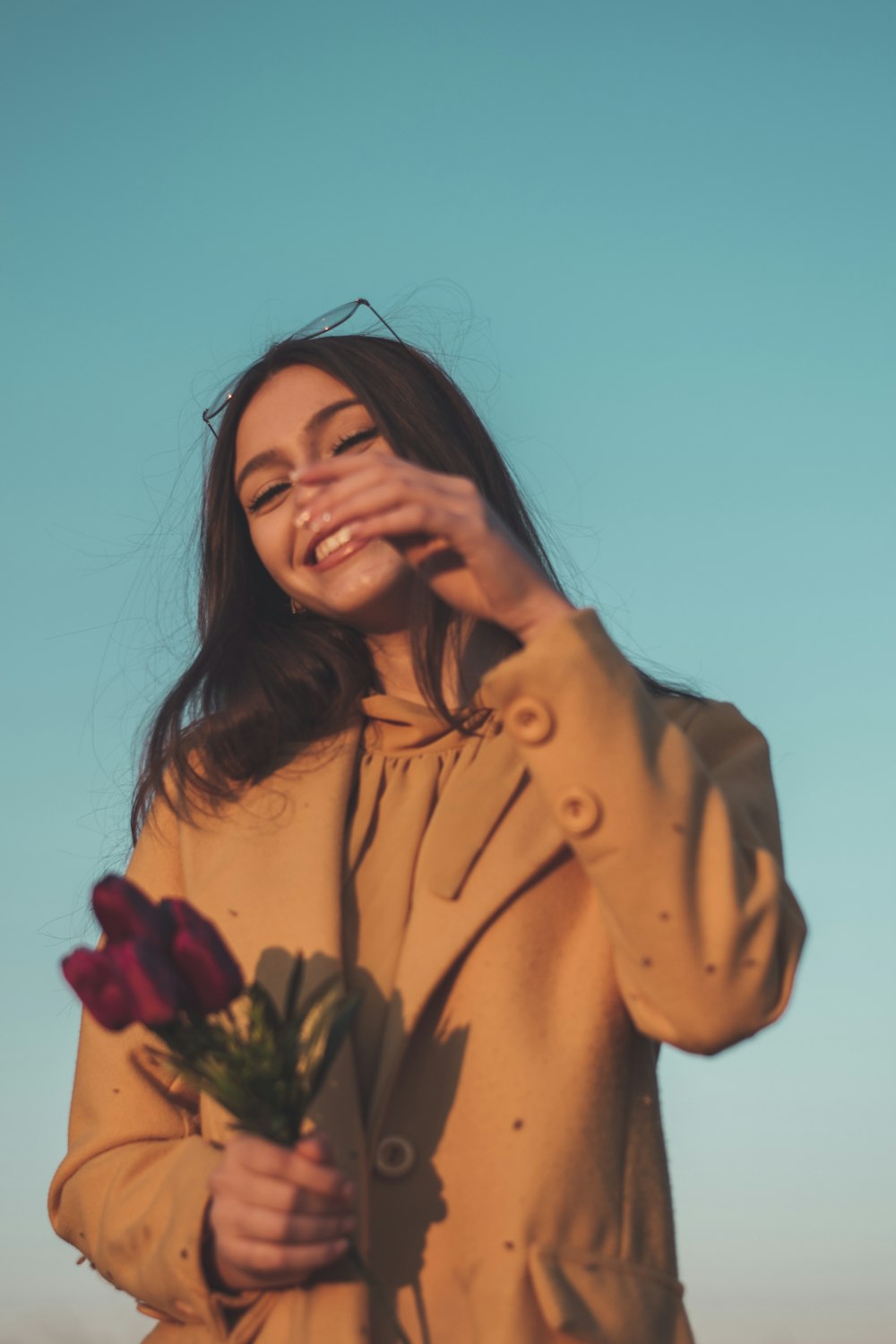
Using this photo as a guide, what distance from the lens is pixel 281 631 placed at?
4.79 m

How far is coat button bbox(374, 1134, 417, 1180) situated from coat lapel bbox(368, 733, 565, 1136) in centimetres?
5

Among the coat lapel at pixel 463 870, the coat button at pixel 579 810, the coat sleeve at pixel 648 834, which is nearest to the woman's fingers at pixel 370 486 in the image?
the coat sleeve at pixel 648 834

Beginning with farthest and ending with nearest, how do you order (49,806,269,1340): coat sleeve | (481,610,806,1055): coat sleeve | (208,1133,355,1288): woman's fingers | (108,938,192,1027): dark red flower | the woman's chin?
the woman's chin < (49,806,269,1340): coat sleeve < (481,610,806,1055): coat sleeve < (208,1133,355,1288): woman's fingers < (108,938,192,1027): dark red flower

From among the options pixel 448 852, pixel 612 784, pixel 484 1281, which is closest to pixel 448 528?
pixel 612 784

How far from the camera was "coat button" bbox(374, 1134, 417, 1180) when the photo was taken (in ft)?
11.5

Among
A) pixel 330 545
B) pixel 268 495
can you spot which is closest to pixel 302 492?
pixel 330 545

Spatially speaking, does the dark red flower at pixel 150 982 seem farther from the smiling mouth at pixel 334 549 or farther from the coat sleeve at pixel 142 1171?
the smiling mouth at pixel 334 549

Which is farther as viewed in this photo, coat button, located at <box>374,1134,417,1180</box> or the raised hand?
coat button, located at <box>374,1134,417,1180</box>

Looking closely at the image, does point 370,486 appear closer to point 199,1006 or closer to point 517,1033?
point 199,1006

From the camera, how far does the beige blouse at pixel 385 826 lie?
147 inches

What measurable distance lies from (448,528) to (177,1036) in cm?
110

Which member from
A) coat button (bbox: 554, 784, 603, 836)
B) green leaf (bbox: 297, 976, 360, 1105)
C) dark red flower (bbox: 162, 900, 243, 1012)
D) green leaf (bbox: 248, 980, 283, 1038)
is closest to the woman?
coat button (bbox: 554, 784, 603, 836)

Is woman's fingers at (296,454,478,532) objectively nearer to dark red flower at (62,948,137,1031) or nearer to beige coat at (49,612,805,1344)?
beige coat at (49,612,805,1344)

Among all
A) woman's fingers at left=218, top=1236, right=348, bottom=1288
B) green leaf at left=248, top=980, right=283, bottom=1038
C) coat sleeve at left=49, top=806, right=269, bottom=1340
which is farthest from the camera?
coat sleeve at left=49, top=806, right=269, bottom=1340
